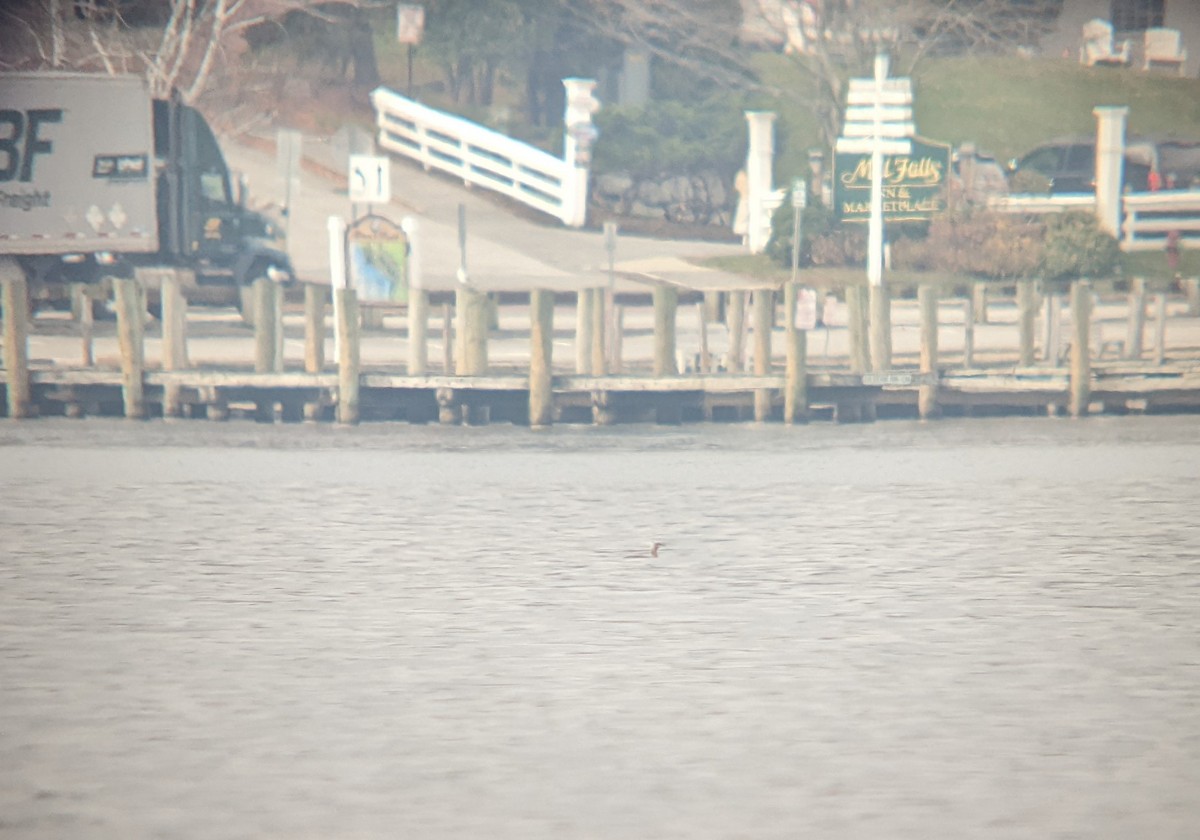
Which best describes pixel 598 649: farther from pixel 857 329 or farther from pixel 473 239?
pixel 473 239

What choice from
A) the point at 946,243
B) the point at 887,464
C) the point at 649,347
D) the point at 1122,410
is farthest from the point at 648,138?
the point at 887,464

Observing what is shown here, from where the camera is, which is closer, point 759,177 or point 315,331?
point 315,331

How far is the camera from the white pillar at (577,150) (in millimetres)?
41500

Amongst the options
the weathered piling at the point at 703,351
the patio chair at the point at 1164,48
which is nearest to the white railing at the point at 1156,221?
the patio chair at the point at 1164,48

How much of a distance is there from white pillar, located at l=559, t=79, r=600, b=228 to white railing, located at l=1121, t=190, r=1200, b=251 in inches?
421

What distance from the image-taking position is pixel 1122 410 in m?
23.6

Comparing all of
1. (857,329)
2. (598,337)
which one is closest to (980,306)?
(857,329)

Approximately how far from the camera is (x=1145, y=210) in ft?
→ 129

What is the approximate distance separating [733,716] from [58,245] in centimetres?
2035

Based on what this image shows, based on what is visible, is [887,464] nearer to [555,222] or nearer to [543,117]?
[555,222]

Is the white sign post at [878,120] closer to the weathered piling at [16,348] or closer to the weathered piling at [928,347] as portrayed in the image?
the weathered piling at [928,347]

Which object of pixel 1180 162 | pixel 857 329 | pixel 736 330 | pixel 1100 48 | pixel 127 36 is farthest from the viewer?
pixel 1100 48

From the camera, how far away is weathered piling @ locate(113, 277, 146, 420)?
21844 millimetres

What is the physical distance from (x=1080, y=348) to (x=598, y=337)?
5257mm
